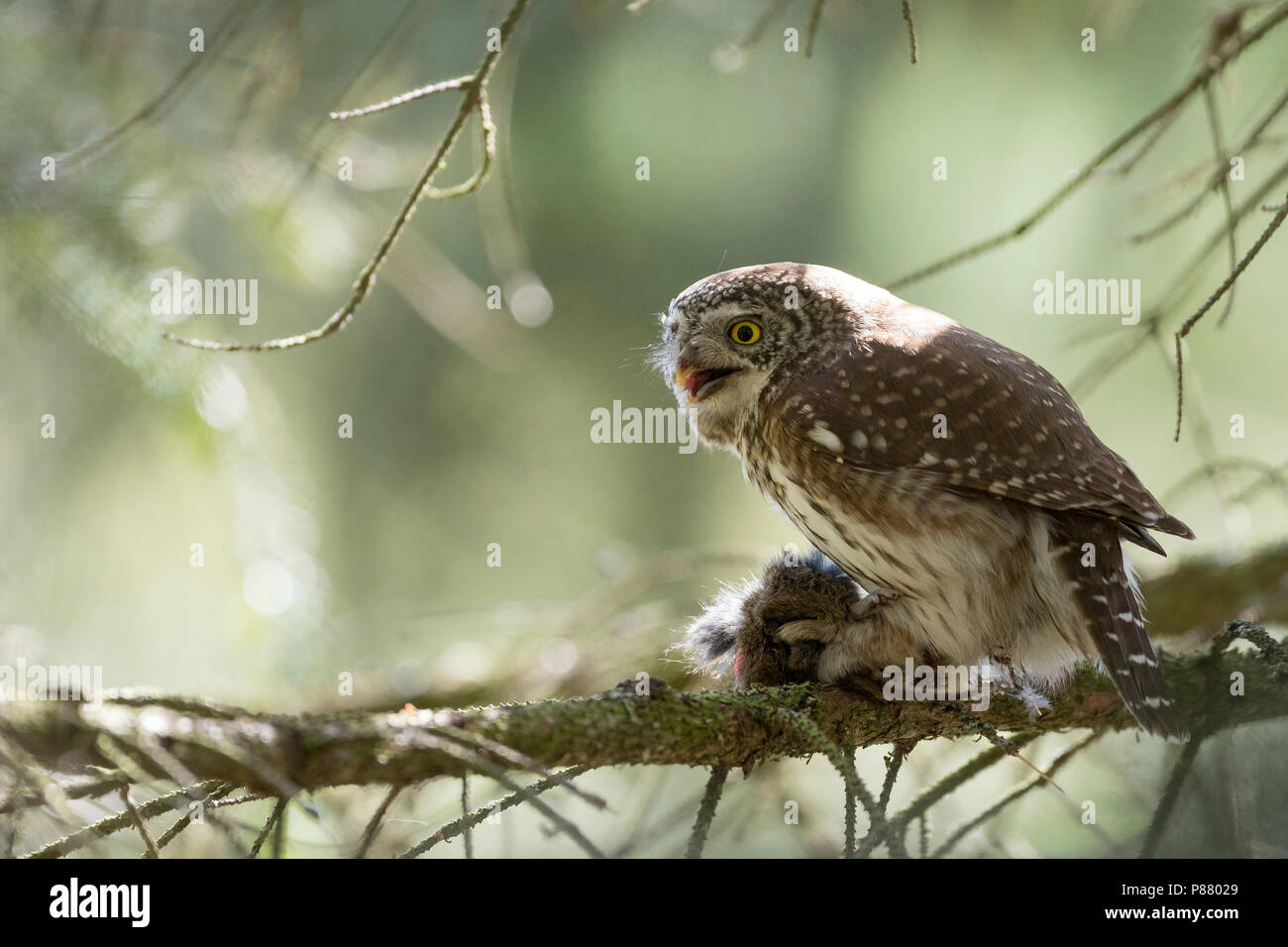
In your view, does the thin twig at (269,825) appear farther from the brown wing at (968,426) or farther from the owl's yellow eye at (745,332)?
the owl's yellow eye at (745,332)

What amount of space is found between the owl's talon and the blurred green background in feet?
1.14

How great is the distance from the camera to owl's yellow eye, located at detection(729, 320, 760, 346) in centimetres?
287

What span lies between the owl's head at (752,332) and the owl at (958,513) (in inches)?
5.0

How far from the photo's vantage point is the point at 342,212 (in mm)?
3418

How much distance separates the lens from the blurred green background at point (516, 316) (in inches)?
108

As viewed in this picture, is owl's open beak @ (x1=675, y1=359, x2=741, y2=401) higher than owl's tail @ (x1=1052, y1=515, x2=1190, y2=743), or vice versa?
owl's open beak @ (x1=675, y1=359, x2=741, y2=401)

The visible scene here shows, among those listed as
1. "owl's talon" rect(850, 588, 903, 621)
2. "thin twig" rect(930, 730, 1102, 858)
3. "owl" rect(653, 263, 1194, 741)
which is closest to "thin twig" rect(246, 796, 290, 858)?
"thin twig" rect(930, 730, 1102, 858)

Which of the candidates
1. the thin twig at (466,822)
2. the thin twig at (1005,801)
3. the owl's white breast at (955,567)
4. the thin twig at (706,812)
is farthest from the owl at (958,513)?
the thin twig at (466,822)

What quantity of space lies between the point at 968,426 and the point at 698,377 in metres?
0.75

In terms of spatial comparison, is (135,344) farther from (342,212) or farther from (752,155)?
(752,155)


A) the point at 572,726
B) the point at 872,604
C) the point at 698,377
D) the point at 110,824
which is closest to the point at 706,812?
the point at 572,726

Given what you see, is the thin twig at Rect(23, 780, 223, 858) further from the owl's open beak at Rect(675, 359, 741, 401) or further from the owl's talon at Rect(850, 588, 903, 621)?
the owl's open beak at Rect(675, 359, 741, 401)
